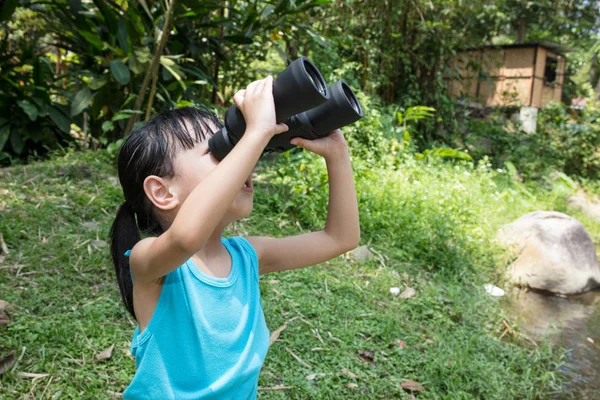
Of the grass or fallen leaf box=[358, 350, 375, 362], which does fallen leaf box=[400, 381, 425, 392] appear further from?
fallen leaf box=[358, 350, 375, 362]

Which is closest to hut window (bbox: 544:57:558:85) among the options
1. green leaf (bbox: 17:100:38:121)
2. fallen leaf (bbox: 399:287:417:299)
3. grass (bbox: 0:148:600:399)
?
grass (bbox: 0:148:600:399)

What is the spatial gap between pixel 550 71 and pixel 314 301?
36.0ft

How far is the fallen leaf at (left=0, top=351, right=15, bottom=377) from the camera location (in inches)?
76.1

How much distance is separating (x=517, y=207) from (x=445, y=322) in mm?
2872

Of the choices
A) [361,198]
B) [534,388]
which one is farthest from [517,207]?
[534,388]

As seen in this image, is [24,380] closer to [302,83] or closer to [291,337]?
[291,337]

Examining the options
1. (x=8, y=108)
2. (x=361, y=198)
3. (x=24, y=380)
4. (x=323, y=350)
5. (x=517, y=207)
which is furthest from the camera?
(x=517, y=207)

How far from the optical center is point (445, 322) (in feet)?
9.87

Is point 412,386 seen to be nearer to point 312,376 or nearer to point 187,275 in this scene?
point 312,376

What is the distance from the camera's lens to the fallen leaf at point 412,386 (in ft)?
7.79

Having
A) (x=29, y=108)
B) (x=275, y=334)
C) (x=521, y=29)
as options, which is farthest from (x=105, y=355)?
(x=521, y=29)

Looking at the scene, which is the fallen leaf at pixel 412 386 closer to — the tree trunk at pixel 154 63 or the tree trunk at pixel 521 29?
the tree trunk at pixel 154 63

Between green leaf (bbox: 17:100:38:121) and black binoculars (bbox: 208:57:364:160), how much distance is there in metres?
3.88

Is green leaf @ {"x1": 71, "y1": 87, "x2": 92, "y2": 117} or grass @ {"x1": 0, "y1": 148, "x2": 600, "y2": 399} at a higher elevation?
green leaf @ {"x1": 71, "y1": 87, "x2": 92, "y2": 117}
